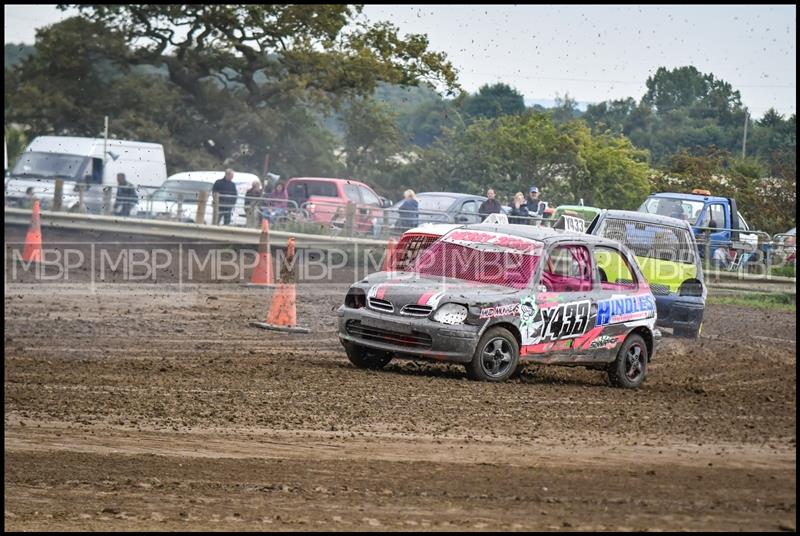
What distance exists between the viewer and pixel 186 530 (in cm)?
639

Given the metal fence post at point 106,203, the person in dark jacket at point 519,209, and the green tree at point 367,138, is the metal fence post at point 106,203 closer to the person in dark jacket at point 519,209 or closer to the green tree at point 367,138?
the person in dark jacket at point 519,209

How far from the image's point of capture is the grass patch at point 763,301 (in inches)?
857

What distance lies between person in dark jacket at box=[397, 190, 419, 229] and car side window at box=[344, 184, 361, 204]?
21.7 feet

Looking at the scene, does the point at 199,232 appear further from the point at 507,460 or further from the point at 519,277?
the point at 507,460

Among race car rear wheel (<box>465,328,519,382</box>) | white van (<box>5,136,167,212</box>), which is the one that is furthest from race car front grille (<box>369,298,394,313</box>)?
white van (<box>5,136,167,212</box>)

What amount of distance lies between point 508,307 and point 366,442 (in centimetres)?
341

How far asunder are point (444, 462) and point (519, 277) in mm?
4446

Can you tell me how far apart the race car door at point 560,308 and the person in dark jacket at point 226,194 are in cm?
1316

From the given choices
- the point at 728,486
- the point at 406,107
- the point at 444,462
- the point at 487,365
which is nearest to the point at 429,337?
the point at 487,365

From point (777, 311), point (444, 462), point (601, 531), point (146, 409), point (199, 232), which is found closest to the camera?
point (601, 531)

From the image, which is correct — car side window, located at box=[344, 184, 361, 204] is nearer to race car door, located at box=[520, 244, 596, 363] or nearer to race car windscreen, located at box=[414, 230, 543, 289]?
race car windscreen, located at box=[414, 230, 543, 289]

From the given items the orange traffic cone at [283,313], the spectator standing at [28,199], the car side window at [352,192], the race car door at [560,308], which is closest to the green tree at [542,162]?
the car side window at [352,192]

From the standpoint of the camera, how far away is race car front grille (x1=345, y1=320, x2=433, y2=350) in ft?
38.7

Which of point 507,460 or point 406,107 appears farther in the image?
point 406,107
